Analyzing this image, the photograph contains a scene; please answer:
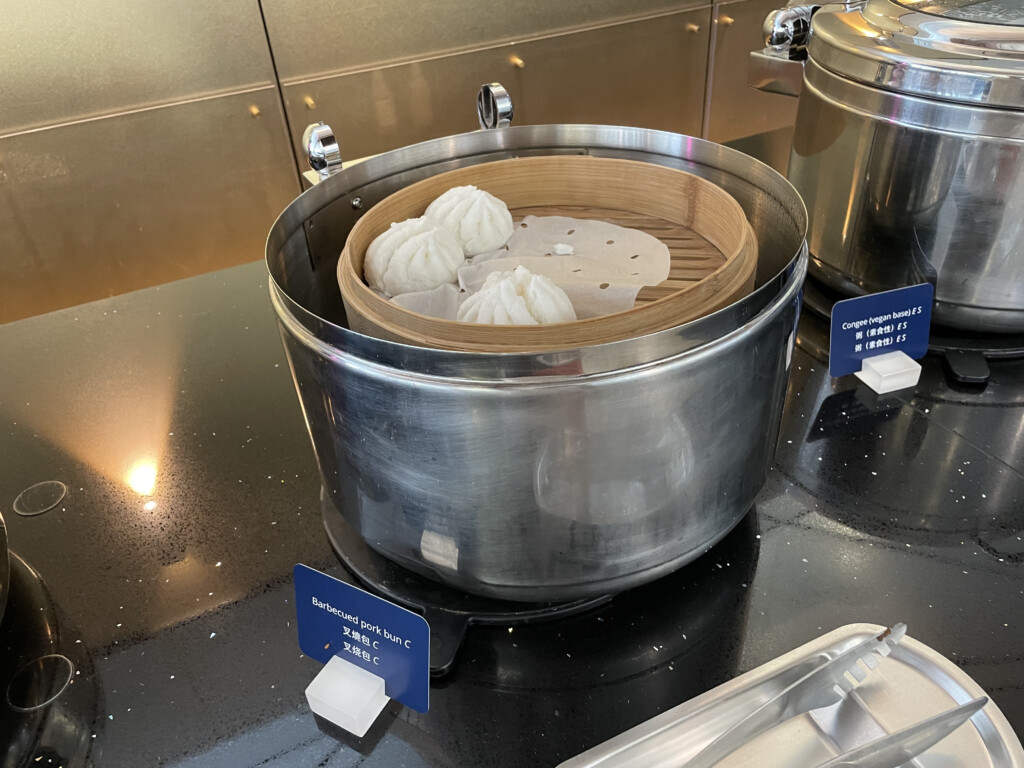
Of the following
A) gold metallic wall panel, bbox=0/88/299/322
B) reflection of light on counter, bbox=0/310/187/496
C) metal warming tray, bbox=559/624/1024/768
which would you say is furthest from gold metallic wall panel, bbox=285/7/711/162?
metal warming tray, bbox=559/624/1024/768

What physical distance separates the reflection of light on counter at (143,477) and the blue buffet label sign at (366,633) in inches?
11.2

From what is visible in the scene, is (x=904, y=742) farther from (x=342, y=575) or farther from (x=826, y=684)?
(x=342, y=575)

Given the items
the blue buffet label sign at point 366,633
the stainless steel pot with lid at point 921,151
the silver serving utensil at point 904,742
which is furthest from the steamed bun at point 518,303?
the stainless steel pot with lid at point 921,151

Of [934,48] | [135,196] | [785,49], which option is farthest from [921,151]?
[135,196]

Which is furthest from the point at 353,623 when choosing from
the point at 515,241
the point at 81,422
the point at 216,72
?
the point at 216,72

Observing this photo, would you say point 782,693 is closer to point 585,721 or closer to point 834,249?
point 585,721

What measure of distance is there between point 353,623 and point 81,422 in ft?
1.57

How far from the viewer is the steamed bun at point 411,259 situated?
0.63 m

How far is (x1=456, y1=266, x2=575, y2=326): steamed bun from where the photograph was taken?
550mm

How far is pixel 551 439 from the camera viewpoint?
0.48 meters

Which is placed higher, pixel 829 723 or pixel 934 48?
pixel 934 48

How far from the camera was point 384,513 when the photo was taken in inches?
22.0

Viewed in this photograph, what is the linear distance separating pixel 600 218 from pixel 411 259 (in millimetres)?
192

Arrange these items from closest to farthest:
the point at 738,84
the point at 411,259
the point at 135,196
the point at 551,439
Answer: the point at 551,439 < the point at 411,259 < the point at 135,196 < the point at 738,84
